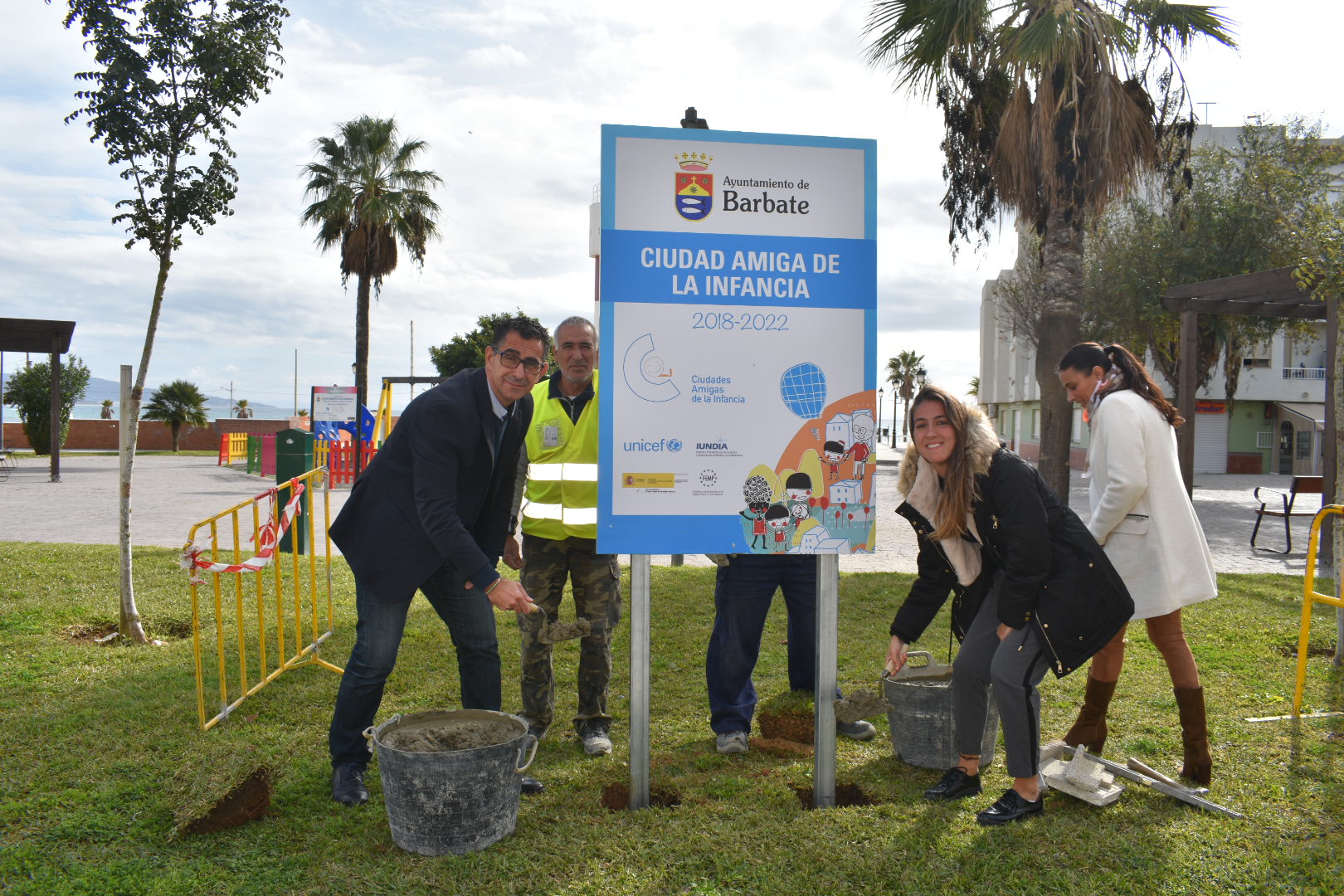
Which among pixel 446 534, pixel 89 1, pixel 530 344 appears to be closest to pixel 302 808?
pixel 446 534

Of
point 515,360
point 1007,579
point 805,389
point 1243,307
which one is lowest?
point 1007,579

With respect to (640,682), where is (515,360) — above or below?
above

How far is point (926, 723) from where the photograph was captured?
12.5ft

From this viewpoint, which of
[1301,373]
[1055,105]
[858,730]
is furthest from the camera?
[1301,373]

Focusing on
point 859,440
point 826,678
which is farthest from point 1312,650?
point 859,440

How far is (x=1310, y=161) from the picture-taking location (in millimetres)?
19344

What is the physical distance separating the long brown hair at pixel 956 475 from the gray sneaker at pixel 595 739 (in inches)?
69.8

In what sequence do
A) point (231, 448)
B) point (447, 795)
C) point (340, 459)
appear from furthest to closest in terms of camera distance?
point (231, 448) → point (340, 459) → point (447, 795)

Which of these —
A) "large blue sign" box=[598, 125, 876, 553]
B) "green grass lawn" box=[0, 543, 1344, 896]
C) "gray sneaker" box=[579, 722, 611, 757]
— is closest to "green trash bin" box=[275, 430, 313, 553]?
"green grass lawn" box=[0, 543, 1344, 896]

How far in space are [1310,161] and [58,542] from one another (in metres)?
23.7

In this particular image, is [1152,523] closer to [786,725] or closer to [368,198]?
[786,725]

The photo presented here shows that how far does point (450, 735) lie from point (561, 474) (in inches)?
50.6

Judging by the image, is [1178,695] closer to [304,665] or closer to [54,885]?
[54,885]

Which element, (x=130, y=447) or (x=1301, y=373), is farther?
(x=1301, y=373)
